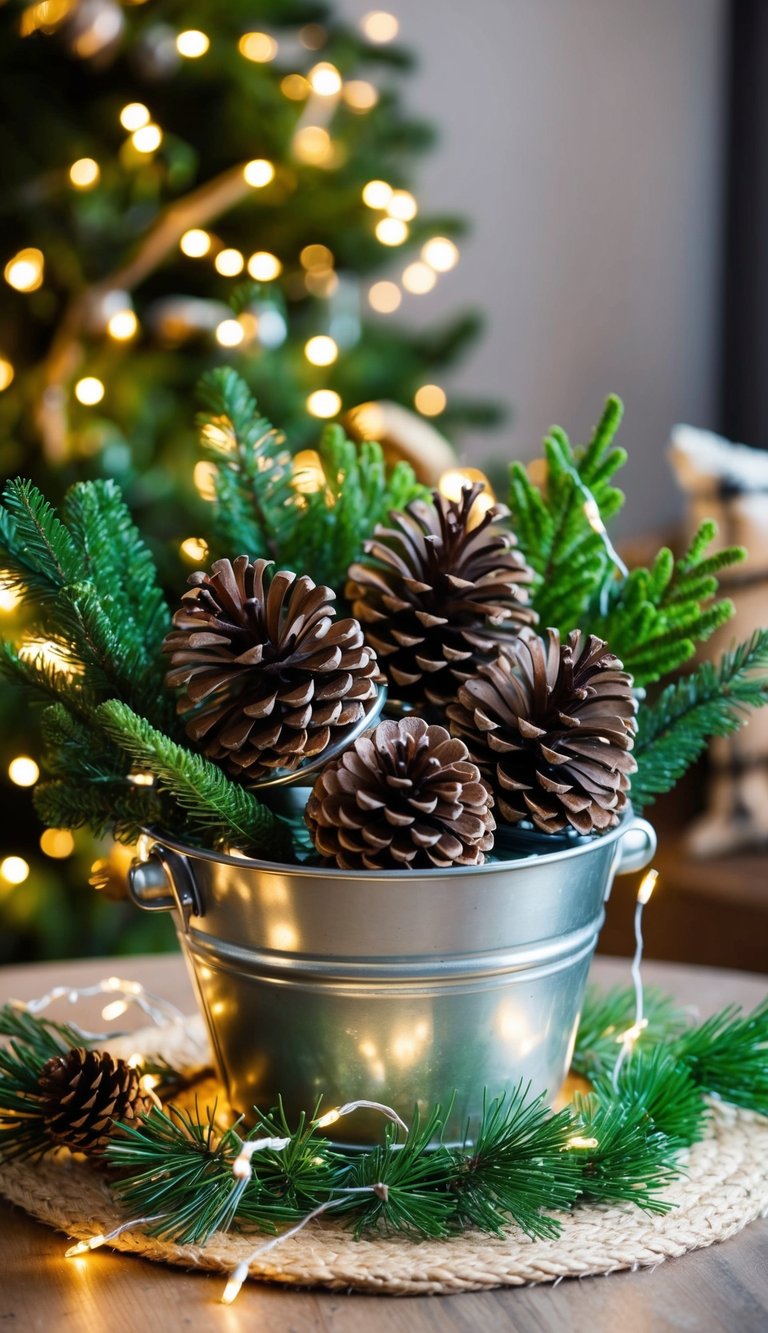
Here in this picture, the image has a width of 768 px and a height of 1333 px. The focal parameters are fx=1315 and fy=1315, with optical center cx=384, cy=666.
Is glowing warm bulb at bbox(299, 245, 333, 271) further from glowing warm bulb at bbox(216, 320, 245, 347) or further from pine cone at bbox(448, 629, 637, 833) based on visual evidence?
pine cone at bbox(448, 629, 637, 833)

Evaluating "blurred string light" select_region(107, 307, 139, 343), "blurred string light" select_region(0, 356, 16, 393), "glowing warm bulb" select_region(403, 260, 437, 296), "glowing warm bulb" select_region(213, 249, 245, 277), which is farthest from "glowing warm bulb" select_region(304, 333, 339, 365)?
"glowing warm bulb" select_region(403, 260, 437, 296)

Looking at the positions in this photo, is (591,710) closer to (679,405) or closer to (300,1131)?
(300,1131)

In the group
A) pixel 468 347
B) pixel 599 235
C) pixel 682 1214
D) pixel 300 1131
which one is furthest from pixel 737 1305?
pixel 599 235

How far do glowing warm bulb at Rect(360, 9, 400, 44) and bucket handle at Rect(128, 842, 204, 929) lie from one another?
1657 millimetres

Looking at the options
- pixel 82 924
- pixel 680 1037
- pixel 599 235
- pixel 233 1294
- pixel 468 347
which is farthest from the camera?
pixel 599 235

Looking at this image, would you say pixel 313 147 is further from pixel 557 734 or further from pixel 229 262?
pixel 557 734

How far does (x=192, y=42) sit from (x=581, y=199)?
959mm

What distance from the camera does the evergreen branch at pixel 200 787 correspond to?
436 millimetres

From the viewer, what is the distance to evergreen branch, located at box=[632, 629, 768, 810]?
1.92 ft

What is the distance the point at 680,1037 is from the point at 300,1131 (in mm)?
220

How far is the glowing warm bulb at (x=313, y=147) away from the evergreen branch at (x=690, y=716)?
42.6 inches

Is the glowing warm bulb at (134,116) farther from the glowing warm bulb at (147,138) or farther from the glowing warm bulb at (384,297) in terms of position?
the glowing warm bulb at (384,297)

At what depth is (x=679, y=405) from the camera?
2252mm

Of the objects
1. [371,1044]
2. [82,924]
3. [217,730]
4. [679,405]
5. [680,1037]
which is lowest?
[82,924]
